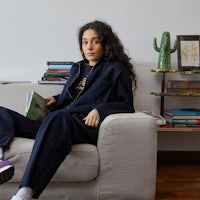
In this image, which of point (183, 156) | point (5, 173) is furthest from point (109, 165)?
point (183, 156)

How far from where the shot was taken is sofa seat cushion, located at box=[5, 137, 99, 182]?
1.31 meters

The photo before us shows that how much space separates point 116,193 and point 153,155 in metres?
0.25

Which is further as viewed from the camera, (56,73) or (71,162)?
(56,73)

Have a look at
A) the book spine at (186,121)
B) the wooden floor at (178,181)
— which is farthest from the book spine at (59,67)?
the wooden floor at (178,181)

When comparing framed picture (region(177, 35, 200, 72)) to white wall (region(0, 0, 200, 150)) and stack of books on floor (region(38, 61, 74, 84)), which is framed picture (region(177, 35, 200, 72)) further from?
stack of books on floor (region(38, 61, 74, 84))

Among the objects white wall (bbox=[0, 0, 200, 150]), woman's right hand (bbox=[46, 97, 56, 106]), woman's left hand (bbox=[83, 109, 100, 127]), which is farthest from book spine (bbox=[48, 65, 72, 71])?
woman's left hand (bbox=[83, 109, 100, 127])

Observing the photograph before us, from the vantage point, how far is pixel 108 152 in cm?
135

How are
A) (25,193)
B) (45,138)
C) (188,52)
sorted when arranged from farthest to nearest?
1. (188,52)
2. (45,138)
3. (25,193)

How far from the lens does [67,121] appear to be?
1.31 meters

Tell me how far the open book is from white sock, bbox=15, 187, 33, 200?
528 mm

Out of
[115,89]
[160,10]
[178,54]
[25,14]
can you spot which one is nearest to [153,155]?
[115,89]

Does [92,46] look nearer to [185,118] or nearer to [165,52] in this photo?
[165,52]

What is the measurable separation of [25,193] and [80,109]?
0.57 metres

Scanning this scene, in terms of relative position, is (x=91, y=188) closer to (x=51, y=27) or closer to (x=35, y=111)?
(x=35, y=111)
